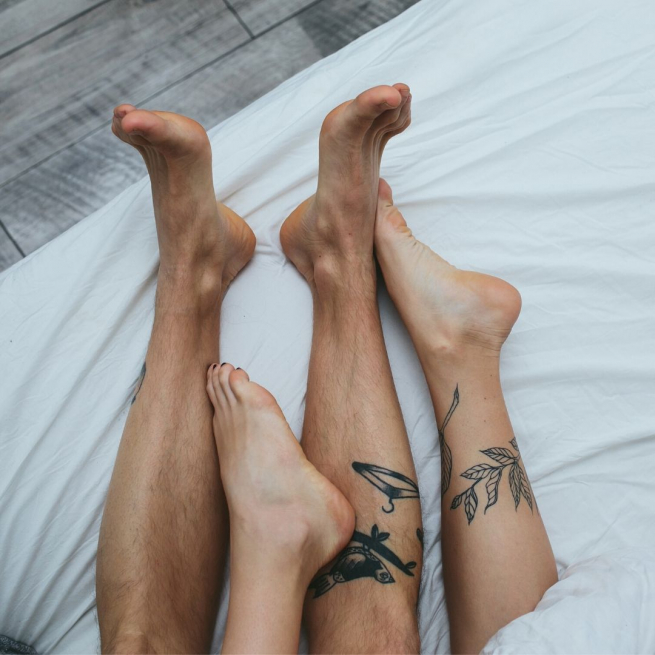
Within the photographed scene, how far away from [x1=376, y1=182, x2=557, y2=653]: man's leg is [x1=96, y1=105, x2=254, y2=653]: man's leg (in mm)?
287

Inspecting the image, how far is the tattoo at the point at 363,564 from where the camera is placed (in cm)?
75

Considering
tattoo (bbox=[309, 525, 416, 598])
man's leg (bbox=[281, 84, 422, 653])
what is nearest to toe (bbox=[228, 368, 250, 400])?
man's leg (bbox=[281, 84, 422, 653])

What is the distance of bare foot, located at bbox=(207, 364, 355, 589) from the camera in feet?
2.41

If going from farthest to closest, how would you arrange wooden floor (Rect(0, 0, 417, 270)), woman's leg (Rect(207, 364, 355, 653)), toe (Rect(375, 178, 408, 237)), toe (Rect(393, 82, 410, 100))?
1. wooden floor (Rect(0, 0, 417, 270))
2. toe (Rect(375, 178, 408, 237))
3. toe (Rect(393, 82, 410, 100))
4. woman's leg (Rect(207, 364, 355, 653))

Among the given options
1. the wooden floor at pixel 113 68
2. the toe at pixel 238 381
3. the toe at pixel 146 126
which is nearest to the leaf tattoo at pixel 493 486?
the toe at pixel 238 381

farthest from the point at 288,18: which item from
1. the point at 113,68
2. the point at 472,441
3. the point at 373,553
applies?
the point at 373,553

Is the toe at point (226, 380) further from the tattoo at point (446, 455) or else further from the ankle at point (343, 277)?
the tattoo at point (446, 455)

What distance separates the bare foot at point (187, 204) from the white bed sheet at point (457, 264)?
0.07m

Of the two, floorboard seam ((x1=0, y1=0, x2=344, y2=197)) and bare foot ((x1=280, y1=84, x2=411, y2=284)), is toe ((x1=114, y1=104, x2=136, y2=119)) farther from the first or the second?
floorboard seam ((x1=0, y1=0, x2=344, y2=197))

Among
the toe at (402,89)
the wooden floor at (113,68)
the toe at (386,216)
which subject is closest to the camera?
the toe at (402,89)

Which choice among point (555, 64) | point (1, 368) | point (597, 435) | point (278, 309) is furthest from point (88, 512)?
point (555, 64)

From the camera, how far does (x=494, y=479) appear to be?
770 mm

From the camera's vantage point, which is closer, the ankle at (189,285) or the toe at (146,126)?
the toe at (146,126)

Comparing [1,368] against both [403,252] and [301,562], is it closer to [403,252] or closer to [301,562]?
[301,562]
